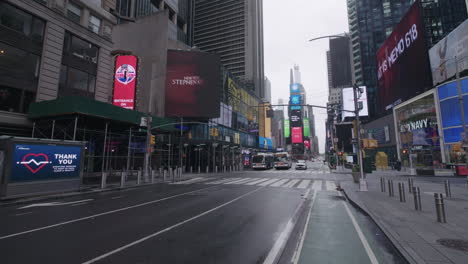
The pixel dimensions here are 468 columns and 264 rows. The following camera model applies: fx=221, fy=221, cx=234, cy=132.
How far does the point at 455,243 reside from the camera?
213 inches

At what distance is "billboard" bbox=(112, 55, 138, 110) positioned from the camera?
30328 millimetres

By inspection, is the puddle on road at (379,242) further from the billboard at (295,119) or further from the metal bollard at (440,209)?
the billboard at (295,119)

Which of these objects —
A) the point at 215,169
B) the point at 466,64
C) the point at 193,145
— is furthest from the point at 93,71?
the point at 466,64

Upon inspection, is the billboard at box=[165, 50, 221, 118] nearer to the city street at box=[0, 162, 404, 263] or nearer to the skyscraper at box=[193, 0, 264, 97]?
the city street at box=[0, 162, 404, 263]

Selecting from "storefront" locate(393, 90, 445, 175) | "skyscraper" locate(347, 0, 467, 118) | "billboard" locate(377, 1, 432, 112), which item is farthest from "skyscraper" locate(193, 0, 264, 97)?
"storefront" locate(393, 90, 445, 175)

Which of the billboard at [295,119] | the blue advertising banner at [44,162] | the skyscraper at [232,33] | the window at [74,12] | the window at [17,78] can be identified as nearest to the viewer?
the blue advertising banner at [44,162]

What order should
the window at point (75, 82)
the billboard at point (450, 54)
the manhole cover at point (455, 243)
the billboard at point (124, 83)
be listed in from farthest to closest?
the billboard at point (450, 54) < the billboard at point (124, 83) < the window at point (75, 82) < the manhole cover at point (455, 243)

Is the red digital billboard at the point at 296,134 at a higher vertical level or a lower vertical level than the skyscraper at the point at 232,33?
lower

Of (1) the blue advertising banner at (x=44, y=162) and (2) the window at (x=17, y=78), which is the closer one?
(1) the blue advertising banner at (x=44, y=162)

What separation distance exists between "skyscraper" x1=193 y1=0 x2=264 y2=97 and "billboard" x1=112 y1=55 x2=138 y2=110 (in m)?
69.9

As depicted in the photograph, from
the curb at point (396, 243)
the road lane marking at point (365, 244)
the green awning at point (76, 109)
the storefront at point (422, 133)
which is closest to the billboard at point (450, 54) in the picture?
the storefront at point (422, 133)

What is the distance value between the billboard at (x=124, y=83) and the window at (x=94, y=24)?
3.97m

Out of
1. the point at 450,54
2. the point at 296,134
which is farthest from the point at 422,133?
the point at 296,134

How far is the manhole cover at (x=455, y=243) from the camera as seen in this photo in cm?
516
